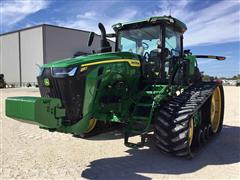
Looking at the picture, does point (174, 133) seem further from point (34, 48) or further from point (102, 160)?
point (34, 48)

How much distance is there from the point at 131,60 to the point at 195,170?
224cm

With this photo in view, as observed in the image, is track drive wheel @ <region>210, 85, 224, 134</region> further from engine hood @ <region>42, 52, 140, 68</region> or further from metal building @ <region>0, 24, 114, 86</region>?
metal building @ <region>0, 24, 114, 86</region>

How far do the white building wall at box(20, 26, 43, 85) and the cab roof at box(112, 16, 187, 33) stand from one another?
30.2 m

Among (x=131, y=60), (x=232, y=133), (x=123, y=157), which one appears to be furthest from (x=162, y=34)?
(x=232, y=133)

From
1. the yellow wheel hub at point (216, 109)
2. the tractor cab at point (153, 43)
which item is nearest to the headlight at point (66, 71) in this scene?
the tractor cab at point (153, 43)

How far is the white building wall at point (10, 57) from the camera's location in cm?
3966

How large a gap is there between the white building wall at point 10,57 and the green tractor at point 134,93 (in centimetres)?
3532

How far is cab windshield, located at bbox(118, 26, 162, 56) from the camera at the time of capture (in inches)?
248

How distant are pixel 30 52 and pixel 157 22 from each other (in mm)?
33246

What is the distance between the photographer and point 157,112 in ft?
17.6

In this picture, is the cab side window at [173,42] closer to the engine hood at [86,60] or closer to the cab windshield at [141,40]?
the cab windshield at [141,40]

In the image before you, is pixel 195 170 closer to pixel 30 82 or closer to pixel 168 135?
pixel 168 135

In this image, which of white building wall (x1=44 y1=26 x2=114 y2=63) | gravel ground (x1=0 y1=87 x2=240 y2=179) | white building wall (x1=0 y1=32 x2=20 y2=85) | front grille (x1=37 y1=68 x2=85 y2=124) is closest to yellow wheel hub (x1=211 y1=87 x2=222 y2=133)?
gravel ground (x1=0 y1=87 x2=240 y2=179)

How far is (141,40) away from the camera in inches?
255
